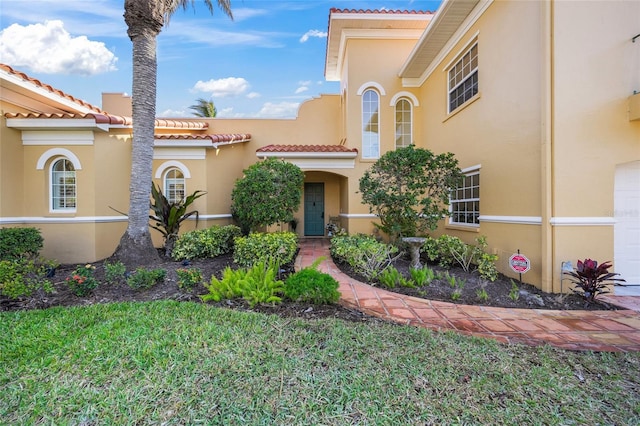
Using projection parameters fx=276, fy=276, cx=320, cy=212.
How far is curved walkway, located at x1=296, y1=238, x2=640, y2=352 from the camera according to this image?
351 cm

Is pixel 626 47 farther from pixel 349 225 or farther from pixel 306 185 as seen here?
pixel 306 185

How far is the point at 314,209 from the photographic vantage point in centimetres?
1312

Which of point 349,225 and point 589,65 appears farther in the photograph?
point 349,225

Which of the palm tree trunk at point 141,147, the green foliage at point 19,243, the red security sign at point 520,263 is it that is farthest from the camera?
the palm tree trunk at point 141,147

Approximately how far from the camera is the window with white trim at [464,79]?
7.75m

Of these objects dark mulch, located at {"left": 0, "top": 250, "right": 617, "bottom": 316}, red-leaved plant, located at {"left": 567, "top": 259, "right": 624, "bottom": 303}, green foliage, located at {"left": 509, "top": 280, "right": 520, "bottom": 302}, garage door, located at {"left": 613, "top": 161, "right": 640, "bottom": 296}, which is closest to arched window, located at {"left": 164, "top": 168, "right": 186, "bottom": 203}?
dark mulch, located at {"left": 0, "top": 250, "right": 617, "bottom": 316}

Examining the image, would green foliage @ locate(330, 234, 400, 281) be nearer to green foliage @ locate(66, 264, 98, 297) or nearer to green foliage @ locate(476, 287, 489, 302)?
green foliage @ locate(476, 287, 489, 302)

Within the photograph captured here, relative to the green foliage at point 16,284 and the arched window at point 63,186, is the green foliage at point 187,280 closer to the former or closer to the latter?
the green foliage at point 16,284

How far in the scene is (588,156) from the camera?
5195 mm

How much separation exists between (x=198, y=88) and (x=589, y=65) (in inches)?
767

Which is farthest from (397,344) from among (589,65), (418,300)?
(589,65)

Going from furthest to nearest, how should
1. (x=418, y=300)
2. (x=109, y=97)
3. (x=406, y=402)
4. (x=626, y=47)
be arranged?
(x=109, y=97), (x=626, y=47), (x=418, y=300), (x=406, y=402)

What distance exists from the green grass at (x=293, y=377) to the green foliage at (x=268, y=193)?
420 cm

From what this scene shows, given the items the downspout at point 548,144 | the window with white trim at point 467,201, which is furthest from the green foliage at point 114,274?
the downspout at point 548,144
